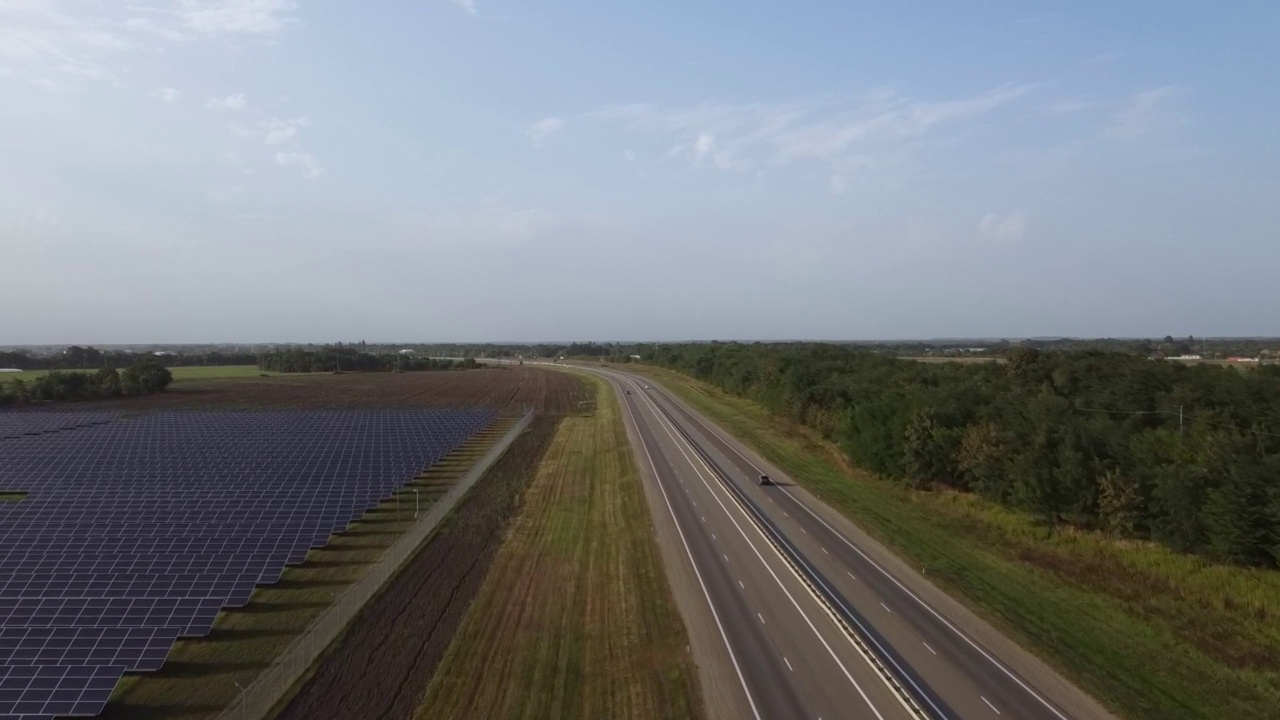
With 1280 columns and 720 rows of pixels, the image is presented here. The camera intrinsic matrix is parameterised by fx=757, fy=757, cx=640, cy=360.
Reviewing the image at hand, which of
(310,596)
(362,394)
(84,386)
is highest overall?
(84,386)

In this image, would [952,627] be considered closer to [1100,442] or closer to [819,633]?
[819,633]

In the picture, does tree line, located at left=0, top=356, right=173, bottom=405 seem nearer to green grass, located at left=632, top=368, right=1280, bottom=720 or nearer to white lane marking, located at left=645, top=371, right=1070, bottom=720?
white lane marking, located at left=645, top=371, right=1070, bottom=720

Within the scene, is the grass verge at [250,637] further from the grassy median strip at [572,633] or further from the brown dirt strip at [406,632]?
the grassy median strip at [572,633]

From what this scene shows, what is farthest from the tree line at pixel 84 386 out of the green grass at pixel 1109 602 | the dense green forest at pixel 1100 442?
the green grass at pixel 1109 602

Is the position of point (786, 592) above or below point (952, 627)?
above

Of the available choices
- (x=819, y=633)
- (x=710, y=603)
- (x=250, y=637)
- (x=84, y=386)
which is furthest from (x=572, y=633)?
(x=84, y=386)

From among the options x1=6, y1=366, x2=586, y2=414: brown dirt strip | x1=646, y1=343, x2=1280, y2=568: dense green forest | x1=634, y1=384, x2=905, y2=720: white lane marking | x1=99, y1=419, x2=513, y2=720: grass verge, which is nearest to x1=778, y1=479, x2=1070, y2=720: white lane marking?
x1=634, y1=384, x2=905, y2=720: white lane marking
